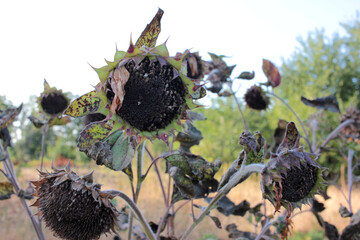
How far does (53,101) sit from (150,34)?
679mm

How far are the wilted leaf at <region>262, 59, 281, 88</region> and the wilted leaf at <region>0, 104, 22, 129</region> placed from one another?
2.88ft

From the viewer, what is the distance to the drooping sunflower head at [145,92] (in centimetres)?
54

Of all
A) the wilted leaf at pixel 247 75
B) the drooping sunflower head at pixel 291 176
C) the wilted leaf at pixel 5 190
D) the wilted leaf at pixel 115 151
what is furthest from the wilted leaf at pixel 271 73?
the wilted leaf at pixel 5 190

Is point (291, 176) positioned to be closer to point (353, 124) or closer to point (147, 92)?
point (147, 92)

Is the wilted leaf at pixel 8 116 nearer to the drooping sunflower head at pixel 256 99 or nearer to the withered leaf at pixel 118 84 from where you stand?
the withered leaf at pixel 118 84

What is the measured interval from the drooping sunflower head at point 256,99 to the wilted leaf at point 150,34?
779 mm

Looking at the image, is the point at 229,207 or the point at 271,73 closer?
the point at 229,207

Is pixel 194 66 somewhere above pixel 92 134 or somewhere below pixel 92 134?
above

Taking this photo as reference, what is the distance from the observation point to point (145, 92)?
568 millimetres

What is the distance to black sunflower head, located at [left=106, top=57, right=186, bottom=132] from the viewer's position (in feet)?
1.85

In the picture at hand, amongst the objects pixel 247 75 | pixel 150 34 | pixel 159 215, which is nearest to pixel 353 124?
pixel 247 75

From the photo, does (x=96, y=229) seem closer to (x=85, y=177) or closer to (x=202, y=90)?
(x=85, y=177)

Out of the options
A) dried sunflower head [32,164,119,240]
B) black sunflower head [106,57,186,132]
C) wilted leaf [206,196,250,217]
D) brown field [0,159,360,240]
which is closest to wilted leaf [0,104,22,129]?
dried sunflower head [32,164,119,240]

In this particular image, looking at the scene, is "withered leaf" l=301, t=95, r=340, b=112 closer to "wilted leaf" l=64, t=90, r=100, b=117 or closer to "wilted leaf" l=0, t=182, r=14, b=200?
"wilted leaf" l=64, t=90, r=100, b=117
